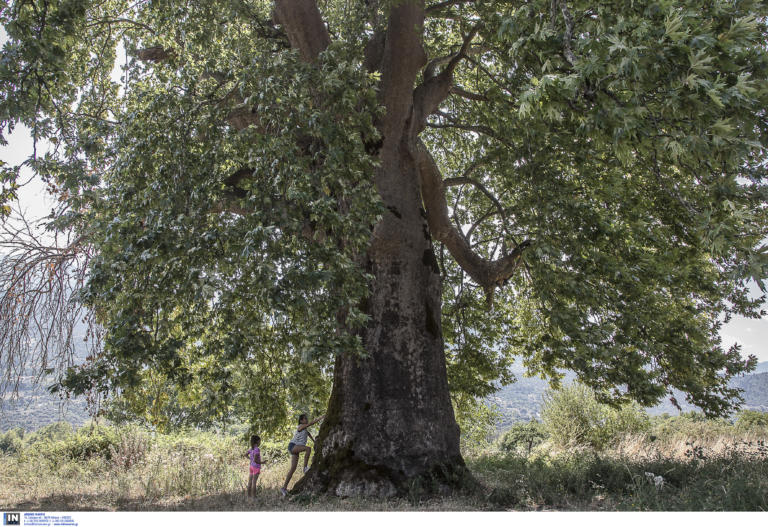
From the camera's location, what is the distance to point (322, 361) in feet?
15.7

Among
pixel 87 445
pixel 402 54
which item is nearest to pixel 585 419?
pixel 402 54

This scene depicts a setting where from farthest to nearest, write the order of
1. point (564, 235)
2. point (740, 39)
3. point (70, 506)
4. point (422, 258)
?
point (422, 258), point (564, 235), point (70, 506), point (740, 39)

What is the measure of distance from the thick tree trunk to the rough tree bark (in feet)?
0.04

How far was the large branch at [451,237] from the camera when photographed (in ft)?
28.1

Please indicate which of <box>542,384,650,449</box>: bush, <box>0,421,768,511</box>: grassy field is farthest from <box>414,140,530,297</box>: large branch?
<box>542,384,650,449</box>: bush

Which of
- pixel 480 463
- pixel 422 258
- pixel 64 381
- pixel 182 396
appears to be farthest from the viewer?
pixel 480 463

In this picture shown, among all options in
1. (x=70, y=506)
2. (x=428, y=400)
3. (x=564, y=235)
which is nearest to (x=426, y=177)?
(x=564, y=235)

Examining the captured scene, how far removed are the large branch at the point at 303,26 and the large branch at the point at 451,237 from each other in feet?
7.56

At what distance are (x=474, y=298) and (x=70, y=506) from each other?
7.84 metres

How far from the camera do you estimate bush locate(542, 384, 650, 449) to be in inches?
497

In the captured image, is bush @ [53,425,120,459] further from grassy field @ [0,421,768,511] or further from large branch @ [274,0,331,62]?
large branch @ [274,0,331,62]

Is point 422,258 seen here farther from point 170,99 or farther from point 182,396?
point 182,396

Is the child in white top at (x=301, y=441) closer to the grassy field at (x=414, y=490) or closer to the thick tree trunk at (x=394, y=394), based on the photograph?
the grassy field at (x=414, y=490)

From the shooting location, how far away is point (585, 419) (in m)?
13.1
